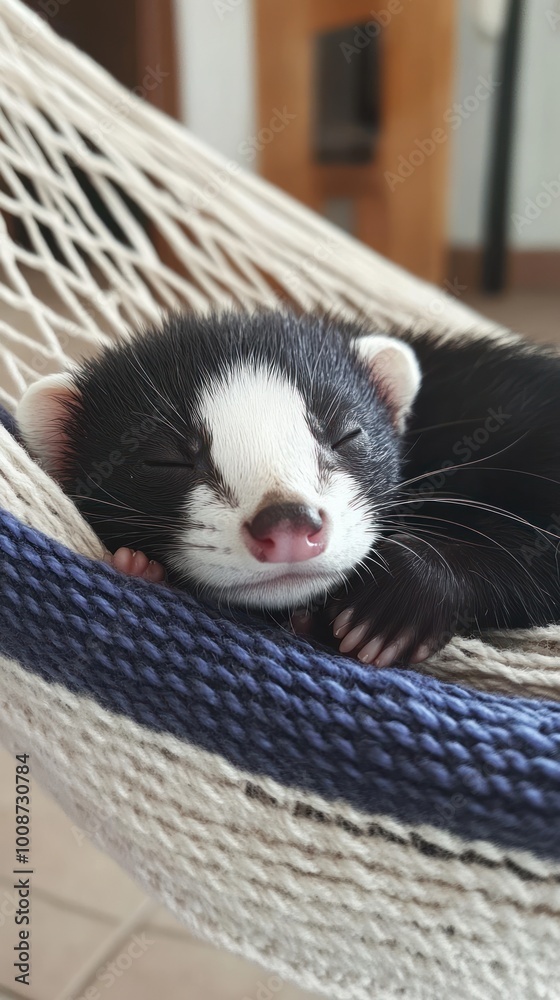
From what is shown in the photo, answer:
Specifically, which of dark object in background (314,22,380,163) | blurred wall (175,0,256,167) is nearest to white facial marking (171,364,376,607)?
blurred wall (175,0,256,167)

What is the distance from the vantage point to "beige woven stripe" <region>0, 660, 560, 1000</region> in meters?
0.69

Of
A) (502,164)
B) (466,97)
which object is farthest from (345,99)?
(502,164)

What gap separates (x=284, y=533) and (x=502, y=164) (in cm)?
374

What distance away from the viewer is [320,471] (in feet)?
2.76

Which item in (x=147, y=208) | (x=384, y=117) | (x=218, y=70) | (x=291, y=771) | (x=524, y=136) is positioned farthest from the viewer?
(x=524, y=136)

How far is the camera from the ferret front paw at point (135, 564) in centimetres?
87

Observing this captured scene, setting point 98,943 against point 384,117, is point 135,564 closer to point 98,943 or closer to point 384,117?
point 98,943

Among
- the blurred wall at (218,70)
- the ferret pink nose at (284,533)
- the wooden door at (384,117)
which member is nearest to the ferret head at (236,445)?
the ferret pink nose at (284,533)

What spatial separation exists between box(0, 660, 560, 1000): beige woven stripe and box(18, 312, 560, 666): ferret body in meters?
0.16

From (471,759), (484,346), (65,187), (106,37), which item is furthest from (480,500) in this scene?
(106,37)

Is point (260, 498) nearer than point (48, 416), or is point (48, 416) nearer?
point (260, 498)

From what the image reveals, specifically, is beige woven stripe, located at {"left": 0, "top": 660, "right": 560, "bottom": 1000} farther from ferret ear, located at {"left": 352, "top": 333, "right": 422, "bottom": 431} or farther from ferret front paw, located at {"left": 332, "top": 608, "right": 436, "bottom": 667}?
A: ferret ear, located at {"left": 352, "top": 333, "right": 422, "bottom": 431}

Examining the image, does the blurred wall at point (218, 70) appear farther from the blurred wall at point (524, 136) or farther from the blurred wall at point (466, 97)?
the blurred wall at point (524, 136)

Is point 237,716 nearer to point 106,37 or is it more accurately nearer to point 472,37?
point 106,37
